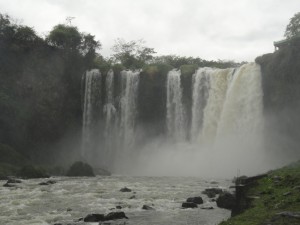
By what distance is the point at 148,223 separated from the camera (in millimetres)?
13898

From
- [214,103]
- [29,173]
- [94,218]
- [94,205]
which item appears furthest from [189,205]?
[214,103]

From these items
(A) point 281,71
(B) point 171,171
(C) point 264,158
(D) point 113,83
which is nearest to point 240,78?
(A) point 281,71

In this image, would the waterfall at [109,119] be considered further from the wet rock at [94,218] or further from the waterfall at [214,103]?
the wet rock at [94,218]

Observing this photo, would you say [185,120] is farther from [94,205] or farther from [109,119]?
[94,205]

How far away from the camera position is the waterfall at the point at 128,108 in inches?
1890

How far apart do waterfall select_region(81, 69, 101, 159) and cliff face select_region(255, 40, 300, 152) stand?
71.2 feet

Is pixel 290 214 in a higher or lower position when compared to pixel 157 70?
lower

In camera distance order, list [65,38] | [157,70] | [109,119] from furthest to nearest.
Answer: [65,38]
[109,119]
[157,70]

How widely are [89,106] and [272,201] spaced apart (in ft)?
132

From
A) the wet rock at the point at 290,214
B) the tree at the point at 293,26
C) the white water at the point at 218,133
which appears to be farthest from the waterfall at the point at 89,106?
the wet rock at the point at 290,214

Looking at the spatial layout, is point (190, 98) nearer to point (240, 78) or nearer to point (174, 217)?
point (240, 78)

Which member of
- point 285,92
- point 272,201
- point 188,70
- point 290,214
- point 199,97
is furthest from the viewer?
point 188,70

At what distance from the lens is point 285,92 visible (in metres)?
36.6

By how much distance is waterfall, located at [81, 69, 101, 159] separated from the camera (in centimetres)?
4903
